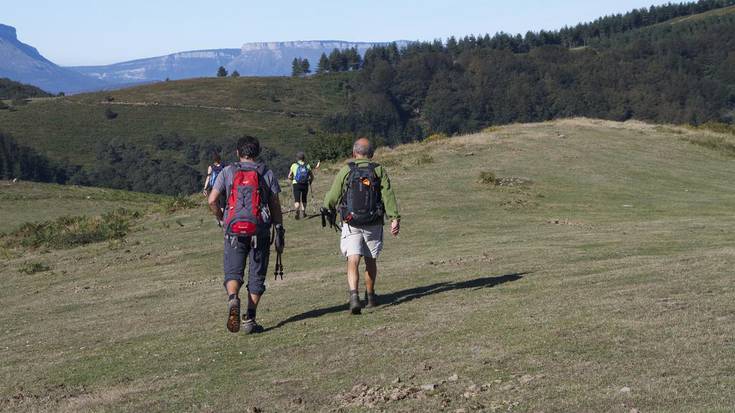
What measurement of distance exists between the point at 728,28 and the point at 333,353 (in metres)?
196

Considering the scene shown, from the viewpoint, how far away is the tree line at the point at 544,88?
475 feet

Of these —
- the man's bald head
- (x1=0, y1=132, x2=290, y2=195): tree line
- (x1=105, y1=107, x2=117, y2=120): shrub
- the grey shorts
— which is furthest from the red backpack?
(x1=105, y1=107, x2=117, y2=120): shrub

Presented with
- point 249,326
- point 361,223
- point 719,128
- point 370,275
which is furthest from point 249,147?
point 719,128

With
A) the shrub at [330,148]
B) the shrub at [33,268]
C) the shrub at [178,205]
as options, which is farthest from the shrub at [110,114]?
the shrub at [33,268]

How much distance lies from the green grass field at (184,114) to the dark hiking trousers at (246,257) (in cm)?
11083

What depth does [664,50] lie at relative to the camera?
177625 millimetres

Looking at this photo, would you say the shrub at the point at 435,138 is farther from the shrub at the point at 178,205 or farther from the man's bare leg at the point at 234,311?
the man's bare leg at the point at 234,311

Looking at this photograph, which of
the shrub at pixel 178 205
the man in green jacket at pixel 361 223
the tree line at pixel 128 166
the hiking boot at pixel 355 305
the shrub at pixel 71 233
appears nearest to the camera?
the hiking boot at pixel 355 305

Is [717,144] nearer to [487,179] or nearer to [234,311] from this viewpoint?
[487,179]

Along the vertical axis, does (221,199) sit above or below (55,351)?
above

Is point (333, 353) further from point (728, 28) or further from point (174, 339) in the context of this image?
point (728, 28)

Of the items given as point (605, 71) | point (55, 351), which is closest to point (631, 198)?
point (55, 351)

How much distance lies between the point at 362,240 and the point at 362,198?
1.85 ft

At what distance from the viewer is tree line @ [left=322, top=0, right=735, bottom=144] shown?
14475cm
